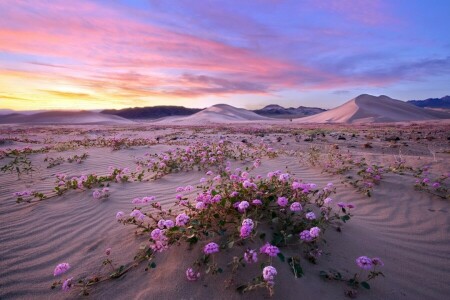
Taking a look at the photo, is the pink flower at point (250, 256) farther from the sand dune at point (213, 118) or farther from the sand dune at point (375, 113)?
the sand dune at point (213, 118)

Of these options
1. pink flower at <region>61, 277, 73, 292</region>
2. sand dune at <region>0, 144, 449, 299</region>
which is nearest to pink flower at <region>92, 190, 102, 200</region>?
sand dune at <region>0, 144, 449, 299</region>

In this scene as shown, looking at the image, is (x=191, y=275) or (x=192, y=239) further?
(x=192, y=239)

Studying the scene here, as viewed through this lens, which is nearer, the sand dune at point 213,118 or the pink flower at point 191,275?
the pink flower at point 191,275

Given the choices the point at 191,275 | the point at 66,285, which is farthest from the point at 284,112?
the point at 66,285

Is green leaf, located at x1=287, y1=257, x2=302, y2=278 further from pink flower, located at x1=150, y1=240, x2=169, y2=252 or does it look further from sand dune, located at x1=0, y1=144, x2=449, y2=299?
pink flower, located at x1=150, y1=240, x2=169, y2=252

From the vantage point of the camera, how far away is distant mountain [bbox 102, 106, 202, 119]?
12556cm

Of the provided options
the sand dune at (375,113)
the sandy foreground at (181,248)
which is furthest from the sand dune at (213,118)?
the sandy foreground at (181,248)

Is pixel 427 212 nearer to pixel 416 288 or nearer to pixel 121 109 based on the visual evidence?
pixel 416 288

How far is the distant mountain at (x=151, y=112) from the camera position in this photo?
4943 inches

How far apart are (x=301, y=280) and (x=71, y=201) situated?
4.68m

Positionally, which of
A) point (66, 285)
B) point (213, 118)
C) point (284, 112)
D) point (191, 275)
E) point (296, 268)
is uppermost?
point (284, 112)

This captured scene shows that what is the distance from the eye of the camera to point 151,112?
129m

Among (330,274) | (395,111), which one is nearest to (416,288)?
(330,274)

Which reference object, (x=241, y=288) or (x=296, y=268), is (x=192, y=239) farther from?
(x=296, y=268)
